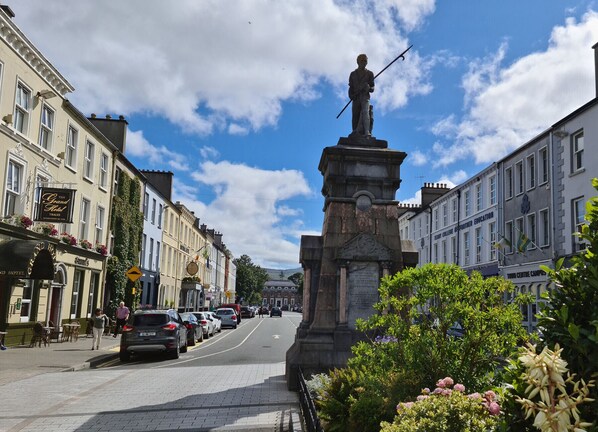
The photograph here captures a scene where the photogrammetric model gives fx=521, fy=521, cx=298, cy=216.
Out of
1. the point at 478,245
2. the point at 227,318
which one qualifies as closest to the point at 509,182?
the point at 478,245

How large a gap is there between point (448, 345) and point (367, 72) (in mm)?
8579

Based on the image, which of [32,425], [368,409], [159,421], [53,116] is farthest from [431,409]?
[53,116]

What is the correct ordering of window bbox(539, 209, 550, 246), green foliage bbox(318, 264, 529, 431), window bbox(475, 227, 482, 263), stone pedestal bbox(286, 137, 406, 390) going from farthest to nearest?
window bbox(475, 227, 482, 263) → window bbox(539, 209, 550, 246) → stone pedestal bbox(286, 137, 406, 390) → green foliage bbox(318, 264, 529, 431)

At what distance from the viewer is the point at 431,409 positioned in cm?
411

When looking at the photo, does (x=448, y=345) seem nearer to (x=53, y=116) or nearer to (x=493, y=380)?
(x=493, y=380)

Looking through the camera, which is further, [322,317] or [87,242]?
[87,242]

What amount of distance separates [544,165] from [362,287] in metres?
19.9

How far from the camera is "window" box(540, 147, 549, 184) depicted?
26644 millimetres

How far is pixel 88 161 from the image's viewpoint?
26.8 metres

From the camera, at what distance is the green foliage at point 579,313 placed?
8.18 ft

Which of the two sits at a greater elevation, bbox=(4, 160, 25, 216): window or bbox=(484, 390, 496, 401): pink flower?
bbox=(4, 160, 25, 216): window

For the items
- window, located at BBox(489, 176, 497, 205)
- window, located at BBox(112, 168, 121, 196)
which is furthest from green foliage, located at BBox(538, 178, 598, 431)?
window, located at BBox(489, 176, 497, 205)

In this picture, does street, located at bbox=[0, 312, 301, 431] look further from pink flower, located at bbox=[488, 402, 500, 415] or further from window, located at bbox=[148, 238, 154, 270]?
window, located at bbox=[148, 238, 154, 270]

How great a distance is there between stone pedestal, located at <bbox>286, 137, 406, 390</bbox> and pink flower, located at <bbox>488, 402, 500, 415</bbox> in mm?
6825
